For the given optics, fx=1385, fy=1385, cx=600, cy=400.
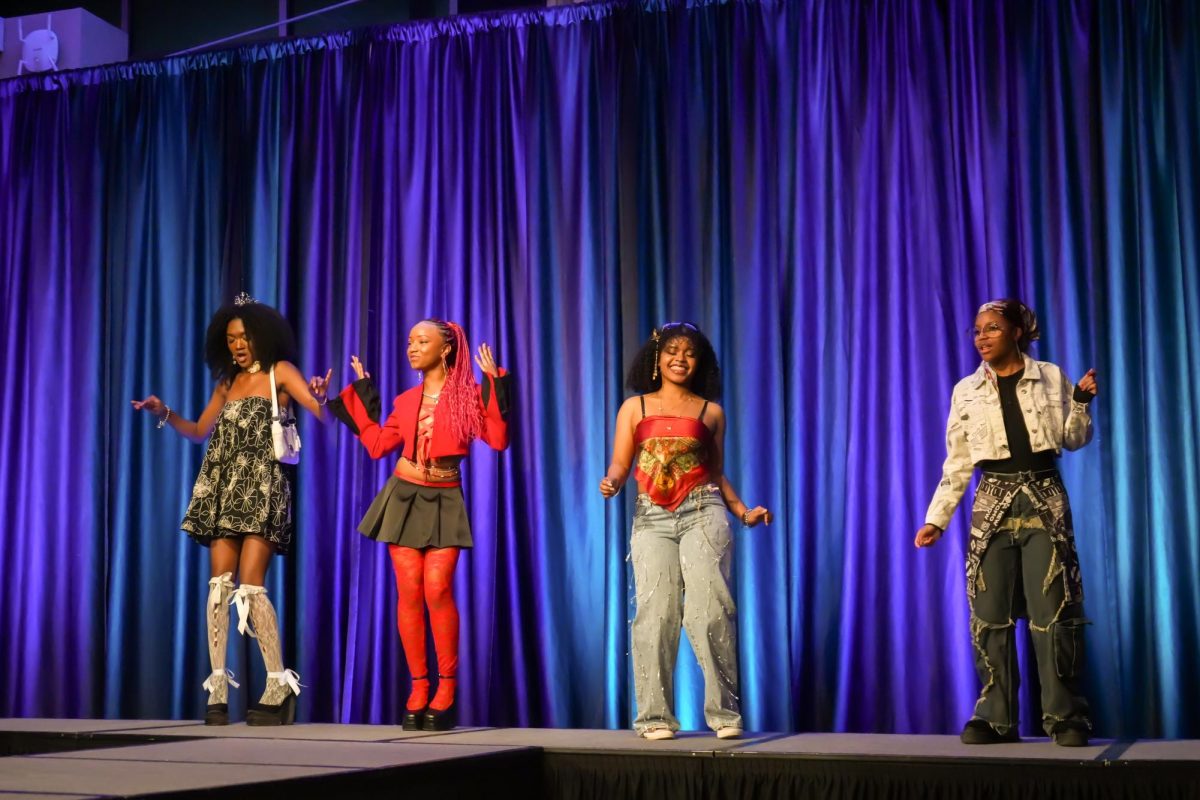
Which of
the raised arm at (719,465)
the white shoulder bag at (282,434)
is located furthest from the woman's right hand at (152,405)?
the raised arm at (719,465)

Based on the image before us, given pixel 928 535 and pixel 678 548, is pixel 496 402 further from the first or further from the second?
pixel 928 535

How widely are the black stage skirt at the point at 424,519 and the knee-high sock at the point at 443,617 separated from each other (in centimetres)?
6

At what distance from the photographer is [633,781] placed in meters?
4.22

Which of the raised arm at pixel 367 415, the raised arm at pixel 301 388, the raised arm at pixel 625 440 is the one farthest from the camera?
the raised arm at pixel 301 388

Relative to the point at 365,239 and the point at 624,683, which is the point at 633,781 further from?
the point at 365,239

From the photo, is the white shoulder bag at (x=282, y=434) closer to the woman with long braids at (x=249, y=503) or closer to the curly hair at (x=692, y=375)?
the woman with long braids at (x=249, y=503)

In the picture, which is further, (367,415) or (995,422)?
(367,415)

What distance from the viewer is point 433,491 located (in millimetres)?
4938

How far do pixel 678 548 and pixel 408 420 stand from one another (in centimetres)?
113

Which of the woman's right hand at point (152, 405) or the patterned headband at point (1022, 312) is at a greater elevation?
the patterned headband at point (1022, 312)

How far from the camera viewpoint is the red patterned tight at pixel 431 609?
489 cm

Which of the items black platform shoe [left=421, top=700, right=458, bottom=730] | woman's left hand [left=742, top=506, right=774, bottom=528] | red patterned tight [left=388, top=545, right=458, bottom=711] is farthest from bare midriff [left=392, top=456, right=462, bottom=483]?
woman's left hand [left=742, top=506, right=774, bottom=528]

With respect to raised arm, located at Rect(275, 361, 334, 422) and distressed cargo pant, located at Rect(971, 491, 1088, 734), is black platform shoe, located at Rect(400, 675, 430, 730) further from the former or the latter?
distressed cargo pant, located at Rect(971, 491, 1088, 734)

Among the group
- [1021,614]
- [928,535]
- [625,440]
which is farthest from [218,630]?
[1021,614]
